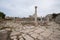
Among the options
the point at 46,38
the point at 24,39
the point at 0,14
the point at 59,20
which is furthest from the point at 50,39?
the point at 0,14

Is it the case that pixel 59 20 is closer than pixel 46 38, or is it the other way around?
pixel 46 38

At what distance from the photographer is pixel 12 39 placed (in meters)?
5.55

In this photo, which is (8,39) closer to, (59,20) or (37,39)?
(37,39)

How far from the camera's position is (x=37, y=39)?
5.65m

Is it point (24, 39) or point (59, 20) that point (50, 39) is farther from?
point (59, 20)

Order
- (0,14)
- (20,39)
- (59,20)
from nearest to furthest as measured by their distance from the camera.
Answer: (20,39) < (59,20) < (0,14)

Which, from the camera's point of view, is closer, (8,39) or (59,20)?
(8,39)

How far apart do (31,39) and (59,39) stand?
170 centimetres

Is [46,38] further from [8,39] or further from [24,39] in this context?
[8,39]

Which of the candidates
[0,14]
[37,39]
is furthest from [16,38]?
[0,14]

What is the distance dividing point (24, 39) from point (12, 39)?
68 cm

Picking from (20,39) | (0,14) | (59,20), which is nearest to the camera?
→ (20,39)

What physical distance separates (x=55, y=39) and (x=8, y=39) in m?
2.75

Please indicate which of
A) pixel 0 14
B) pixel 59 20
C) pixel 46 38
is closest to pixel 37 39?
pixel 46 38
